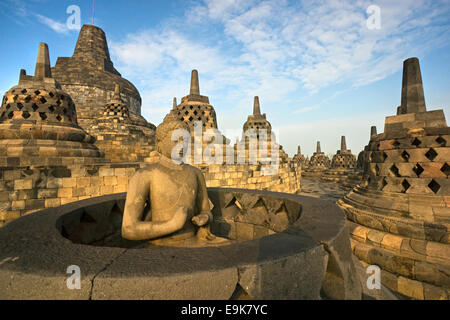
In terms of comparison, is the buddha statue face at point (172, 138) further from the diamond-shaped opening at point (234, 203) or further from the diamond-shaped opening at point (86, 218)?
the diamond-shaped opening at point (234, 203)

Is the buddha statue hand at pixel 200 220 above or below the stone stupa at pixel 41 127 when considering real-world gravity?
below

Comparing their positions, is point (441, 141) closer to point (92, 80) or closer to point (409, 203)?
point (409, 203)

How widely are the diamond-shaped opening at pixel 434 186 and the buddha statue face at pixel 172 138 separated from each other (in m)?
4.70

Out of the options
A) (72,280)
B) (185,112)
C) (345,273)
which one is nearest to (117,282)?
Answer: (72,280)

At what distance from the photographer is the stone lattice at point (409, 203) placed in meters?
3.00

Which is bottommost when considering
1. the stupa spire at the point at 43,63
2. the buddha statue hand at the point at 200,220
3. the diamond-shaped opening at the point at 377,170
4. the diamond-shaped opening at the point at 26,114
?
the buddha statue hand at the point at 200,220

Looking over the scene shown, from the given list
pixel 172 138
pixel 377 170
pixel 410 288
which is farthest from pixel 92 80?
pixel 410 288

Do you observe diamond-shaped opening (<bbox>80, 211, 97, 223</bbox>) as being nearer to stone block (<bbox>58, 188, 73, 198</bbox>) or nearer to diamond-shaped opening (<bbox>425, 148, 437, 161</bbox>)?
stone block (<bbox>58, 188, 73, 198</bbox>)

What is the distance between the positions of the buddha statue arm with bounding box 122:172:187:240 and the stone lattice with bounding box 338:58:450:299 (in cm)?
361

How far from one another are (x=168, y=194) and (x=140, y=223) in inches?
14.6

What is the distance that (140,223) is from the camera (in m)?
1.72

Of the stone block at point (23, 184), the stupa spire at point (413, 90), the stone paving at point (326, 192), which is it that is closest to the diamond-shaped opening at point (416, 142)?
the stupa spire at point (413, 90)
